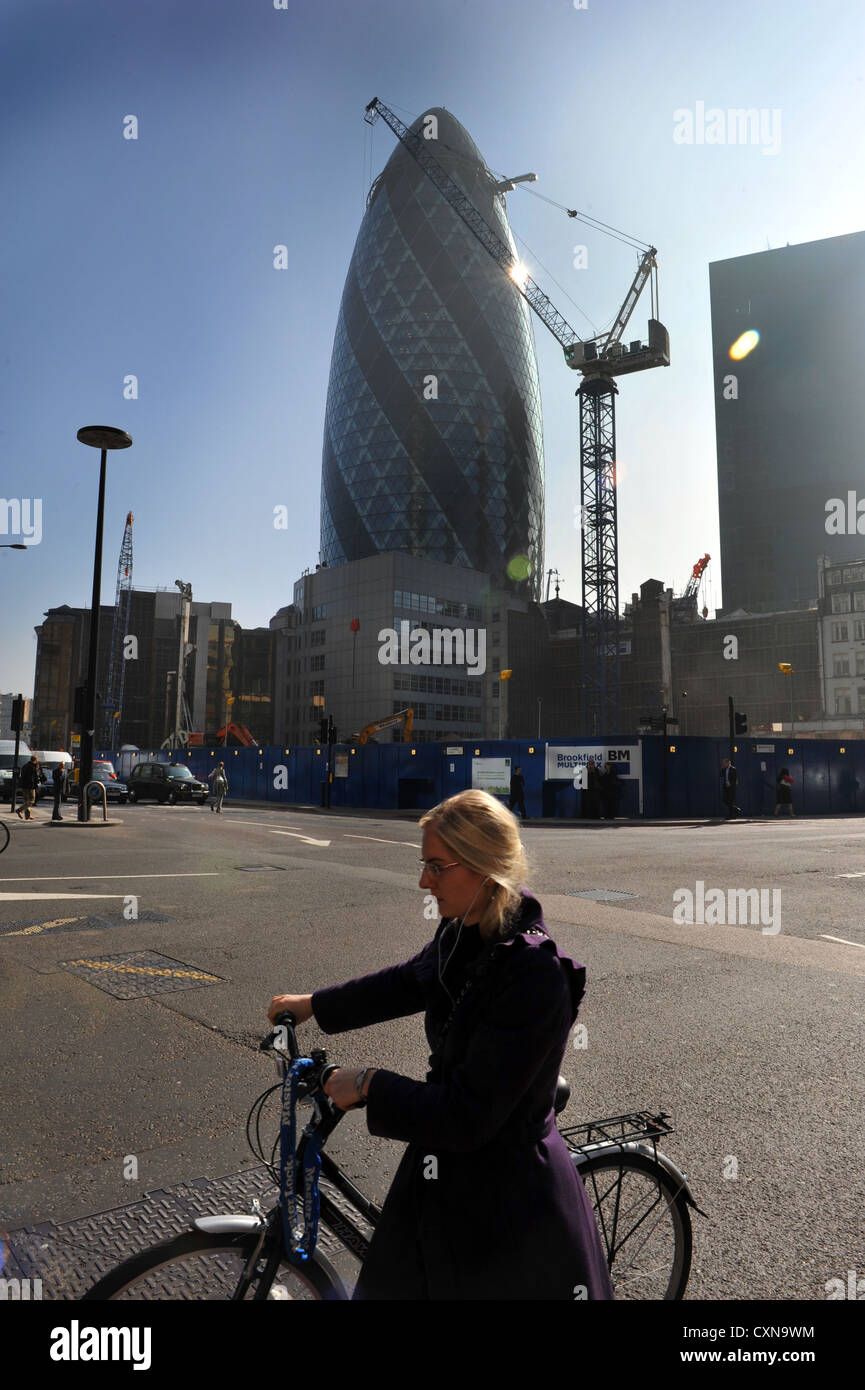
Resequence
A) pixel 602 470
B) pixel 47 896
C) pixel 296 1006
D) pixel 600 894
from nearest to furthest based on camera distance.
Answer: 1. pixel 296 1006
2. pixel 47 896
3. pixel 600 894
4. pixel 602 470

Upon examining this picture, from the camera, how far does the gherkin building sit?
116 metres

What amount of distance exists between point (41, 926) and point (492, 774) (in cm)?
2395

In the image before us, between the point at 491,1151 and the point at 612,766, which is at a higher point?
the point at 612,766

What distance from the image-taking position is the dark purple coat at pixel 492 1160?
178 cm

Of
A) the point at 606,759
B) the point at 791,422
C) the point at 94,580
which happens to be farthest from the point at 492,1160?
the point at 791,422

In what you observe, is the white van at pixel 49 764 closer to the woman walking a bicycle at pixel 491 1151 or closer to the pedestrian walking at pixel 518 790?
the pedestrian walking at pixel 518 790

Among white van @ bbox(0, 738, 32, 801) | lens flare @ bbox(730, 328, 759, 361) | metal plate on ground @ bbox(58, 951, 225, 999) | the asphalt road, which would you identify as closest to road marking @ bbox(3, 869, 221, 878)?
the asphalt road

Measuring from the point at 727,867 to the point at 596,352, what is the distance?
78.1 m

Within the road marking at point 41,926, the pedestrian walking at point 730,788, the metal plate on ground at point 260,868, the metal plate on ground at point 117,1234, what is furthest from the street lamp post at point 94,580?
the pedestrian walking at point 730,788

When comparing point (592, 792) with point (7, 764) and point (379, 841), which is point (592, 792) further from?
point (7, 764)

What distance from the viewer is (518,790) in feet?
95.5

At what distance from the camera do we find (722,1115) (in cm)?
408
